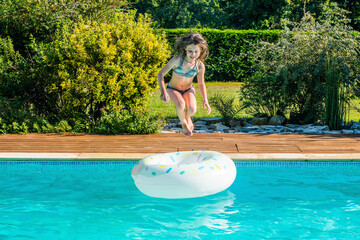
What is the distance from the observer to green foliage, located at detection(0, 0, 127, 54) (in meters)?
9.86

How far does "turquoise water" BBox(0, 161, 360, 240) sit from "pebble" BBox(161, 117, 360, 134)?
2770mm

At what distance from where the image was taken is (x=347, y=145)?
7703 mm

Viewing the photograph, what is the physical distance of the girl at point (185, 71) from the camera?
5.12 metres

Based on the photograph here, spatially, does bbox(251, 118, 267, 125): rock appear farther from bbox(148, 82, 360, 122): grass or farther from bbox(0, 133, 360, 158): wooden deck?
bbox(0, 133, 360, 158): wooden deck

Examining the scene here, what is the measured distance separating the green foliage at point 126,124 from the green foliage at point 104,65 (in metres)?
0.28

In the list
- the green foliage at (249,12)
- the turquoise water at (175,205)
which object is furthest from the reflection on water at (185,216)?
the green foliage at (249,12)

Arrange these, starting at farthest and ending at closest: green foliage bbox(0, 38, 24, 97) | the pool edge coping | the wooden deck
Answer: green foliage bbox(0, 38, 24, 97), the wooden deck, the pool edge coping

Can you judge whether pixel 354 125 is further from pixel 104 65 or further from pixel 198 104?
Result: pixel 104 65

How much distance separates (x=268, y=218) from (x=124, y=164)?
2423mm

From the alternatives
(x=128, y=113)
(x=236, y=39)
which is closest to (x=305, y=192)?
(x=128, y=113)

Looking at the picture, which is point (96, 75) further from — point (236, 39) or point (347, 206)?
point (236, 39)

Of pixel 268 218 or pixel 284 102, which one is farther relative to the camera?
pixel 284 102

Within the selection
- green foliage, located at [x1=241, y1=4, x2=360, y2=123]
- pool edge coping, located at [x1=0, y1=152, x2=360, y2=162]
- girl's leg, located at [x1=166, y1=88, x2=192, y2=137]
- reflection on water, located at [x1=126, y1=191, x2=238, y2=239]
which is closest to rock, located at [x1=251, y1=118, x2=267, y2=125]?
green foliage, located at [x1=241, y1=4, x2=360, y2=123]

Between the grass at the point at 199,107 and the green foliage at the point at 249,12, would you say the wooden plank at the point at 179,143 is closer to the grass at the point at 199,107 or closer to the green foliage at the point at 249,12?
the grass at the point at 199,107
